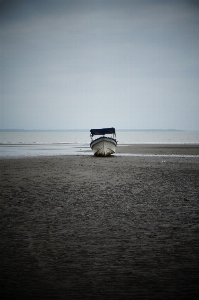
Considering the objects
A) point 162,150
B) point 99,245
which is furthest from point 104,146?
point 99,245

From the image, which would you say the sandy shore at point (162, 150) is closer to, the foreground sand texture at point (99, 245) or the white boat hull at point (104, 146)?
the white boat hull at point (104, 146)

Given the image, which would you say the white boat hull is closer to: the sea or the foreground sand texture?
the sea

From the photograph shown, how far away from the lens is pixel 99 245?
5465 millimetres

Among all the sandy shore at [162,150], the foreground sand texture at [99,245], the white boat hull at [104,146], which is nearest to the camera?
the foreground sand texture at [99,245]

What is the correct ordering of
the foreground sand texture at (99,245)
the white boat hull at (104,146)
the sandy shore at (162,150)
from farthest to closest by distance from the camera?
the sandy shore at (162,150) → the white boat hull at (104,146) → the foreground sand texture at (99,245)

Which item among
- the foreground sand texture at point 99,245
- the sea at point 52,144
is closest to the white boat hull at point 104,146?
the sea at point 52,144

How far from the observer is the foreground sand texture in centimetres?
393

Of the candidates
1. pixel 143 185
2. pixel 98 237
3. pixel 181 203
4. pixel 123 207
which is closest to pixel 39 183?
pixel 143 185

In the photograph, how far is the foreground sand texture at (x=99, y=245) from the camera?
3928mm

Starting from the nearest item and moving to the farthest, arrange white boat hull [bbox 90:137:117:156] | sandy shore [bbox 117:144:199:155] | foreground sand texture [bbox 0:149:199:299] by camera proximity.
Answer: foreground sand texture [bbox 0:149:199:299], white boat hull [bbox 90:137:117:156], sandy shore [bbox 117:144:199:155]

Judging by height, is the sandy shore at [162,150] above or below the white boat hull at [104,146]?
above

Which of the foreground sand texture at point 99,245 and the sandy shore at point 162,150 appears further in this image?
the sandy shore at point 162,150

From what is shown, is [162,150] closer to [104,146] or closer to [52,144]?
[104,146]

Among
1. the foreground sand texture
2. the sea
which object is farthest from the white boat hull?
the foreground sand texture
